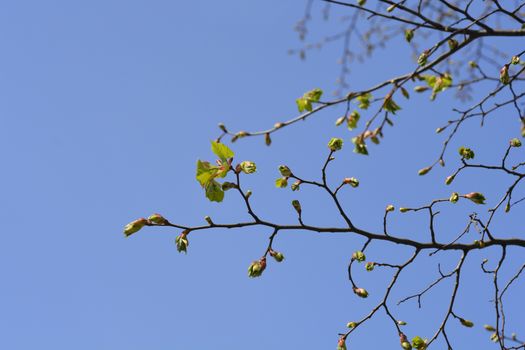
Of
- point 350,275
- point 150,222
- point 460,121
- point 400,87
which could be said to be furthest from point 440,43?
point 150,222

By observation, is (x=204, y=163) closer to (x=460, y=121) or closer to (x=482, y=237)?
(x=482, y=237)

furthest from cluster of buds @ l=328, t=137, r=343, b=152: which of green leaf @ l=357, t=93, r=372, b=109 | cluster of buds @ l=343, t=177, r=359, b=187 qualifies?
green leaf @ l=357, t=93, r=372, b=109

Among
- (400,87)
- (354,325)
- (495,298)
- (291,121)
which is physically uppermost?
(400,87)

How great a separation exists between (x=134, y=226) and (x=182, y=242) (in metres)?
0.18

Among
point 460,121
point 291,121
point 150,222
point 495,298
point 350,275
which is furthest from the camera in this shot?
point 460,121

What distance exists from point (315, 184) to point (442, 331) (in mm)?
843

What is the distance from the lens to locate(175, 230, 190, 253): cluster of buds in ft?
6.43

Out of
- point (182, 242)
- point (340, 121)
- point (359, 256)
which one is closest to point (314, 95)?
point (340, 121)

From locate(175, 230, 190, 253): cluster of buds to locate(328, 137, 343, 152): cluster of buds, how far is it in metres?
0.61

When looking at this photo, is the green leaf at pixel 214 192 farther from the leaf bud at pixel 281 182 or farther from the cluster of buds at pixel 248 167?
the leaf bud at pixel 281 182

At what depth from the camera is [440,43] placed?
254 cm

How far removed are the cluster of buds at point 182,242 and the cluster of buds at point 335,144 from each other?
0.61m

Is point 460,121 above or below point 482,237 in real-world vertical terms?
above

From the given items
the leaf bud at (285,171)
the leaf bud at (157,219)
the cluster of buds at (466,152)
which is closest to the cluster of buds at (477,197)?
the cluster of buds at (466,152)
